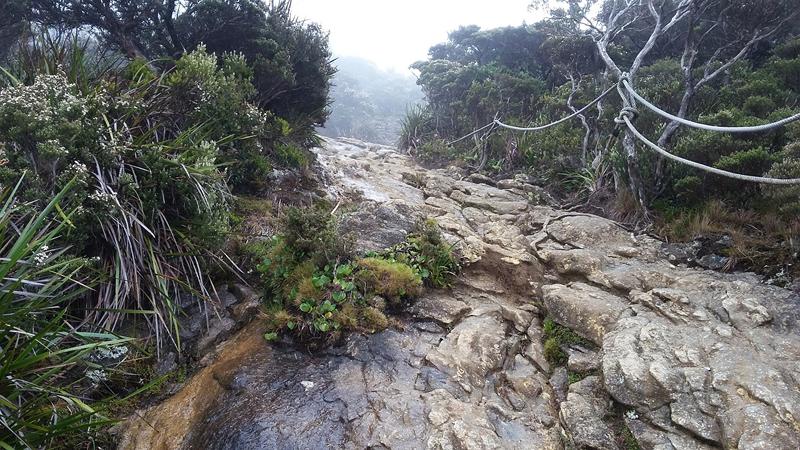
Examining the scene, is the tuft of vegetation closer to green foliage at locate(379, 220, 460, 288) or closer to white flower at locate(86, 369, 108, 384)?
green foliage at locate(379, 220, 460, 288)

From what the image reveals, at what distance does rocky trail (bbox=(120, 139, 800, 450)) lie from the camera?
2488 mm

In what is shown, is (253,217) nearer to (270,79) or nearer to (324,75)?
(270,79)

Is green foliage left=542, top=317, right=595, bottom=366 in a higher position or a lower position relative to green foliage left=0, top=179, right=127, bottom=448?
lower

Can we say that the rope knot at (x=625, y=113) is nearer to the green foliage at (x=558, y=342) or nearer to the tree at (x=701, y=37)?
the tree at (x=701, y=37)

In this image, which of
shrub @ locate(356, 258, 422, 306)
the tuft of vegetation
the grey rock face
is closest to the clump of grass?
the grey rock face

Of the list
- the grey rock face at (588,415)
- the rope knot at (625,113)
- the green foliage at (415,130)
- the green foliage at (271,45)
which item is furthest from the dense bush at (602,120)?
the green foliage at (271,45)

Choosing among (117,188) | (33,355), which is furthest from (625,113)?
(33,355)

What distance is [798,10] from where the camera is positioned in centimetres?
619

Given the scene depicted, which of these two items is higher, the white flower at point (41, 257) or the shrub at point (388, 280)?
the white flower at point (41, 257)

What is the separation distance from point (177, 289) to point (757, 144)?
6.62m

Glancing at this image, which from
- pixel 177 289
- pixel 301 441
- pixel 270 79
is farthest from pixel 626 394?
pixel 270 79

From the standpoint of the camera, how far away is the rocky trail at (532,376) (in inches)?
98.0

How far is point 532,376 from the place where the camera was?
3168 millimetres

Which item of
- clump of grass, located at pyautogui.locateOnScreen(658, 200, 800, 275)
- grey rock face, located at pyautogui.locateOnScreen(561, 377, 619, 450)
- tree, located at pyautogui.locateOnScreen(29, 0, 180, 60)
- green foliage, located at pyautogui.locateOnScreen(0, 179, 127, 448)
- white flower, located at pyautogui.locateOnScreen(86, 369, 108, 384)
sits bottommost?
grey rock face, located at pyautogui.locateOnScreen(561, 377, 619, 450)
